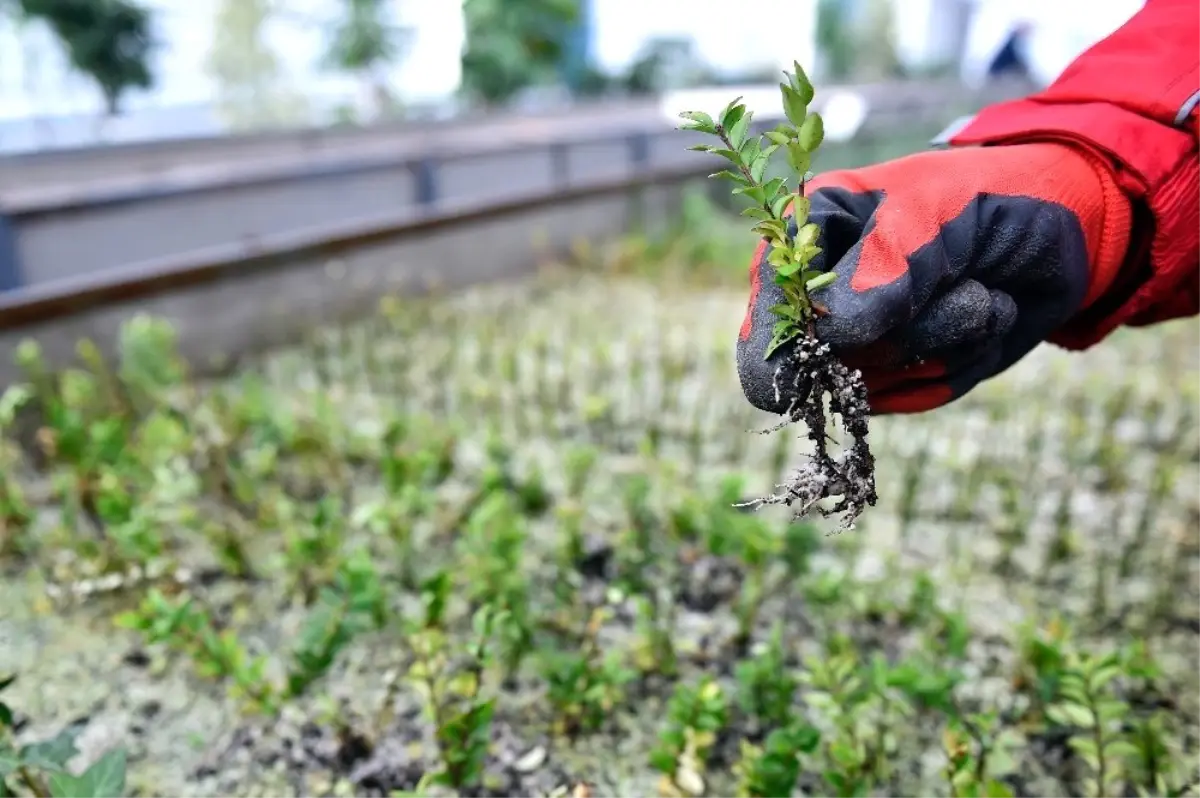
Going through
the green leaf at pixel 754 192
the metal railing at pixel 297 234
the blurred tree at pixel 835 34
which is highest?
the blurred tree at pixel 835 34

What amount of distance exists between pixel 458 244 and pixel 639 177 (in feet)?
5.01

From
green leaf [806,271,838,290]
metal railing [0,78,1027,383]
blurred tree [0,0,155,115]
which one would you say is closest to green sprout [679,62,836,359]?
green leaf [806,271,838,290]

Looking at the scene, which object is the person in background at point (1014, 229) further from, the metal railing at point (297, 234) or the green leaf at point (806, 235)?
the metal railing at point (297, 234)

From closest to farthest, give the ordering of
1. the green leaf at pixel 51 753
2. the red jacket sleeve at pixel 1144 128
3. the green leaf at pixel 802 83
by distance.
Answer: the green leaf at pixel 802 83
the red jacket sleeve at pixel 1144 128
the green leaf at pixel 51 753

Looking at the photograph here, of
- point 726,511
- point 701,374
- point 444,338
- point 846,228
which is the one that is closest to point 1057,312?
point 846,228

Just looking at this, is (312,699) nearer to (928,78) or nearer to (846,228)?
(846,228)

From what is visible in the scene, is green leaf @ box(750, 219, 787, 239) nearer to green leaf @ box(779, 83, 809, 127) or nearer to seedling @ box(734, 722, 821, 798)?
green leaf @ box(779, 83, 809, 127)

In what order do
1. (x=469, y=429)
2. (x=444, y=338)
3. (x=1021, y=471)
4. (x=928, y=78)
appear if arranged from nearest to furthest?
(x=1021, y=471), (x=469, y=429), (x=444, y=338), (x=928, y=78)

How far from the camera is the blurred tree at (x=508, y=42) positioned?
Answer: 37.3 feet

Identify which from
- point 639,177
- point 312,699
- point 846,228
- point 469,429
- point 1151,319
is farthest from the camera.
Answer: point 639,177

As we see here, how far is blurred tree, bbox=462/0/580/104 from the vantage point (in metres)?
11.4

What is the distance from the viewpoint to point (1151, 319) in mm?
1358

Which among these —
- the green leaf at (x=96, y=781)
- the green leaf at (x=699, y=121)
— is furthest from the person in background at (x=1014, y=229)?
the green leaf at (x=96, y=781)

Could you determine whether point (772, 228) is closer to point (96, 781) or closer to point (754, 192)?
point (754, 192)
